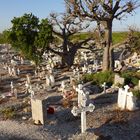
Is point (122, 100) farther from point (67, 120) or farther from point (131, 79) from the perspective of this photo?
point (131, 79)

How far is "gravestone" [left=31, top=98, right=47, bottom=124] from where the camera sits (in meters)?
13.9

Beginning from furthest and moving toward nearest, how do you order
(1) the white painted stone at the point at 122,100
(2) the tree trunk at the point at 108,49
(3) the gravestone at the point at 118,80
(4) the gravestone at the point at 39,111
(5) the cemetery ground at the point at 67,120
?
1. (2) the tree trunk at the point at 108,49
2. (3) the gravestone at the point at 118,80
3. (1) the white painted stone at the point at 122,100
4. (4) the gravestone at the point at 39,111
5. (5) the cemetery ground at the point at 67,120

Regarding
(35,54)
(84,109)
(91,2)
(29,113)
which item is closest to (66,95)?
(29,113)

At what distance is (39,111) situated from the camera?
1395 cm

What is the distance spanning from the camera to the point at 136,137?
12.5 metres

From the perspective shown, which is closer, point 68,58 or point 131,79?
point 131,79

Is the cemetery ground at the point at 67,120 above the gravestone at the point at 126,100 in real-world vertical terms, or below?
below

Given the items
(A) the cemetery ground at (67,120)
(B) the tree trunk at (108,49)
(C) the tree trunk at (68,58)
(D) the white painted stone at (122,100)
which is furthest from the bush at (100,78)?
(C) the tree trunk at (68,58)

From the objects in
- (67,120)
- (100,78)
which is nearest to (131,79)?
(100,78)

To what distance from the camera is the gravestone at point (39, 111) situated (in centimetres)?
1385

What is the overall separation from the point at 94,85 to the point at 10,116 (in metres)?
6.58

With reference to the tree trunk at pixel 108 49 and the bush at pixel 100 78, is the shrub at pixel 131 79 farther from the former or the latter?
the tree trunk at pixel 108 49

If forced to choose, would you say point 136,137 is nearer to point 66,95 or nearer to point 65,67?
point 66,95

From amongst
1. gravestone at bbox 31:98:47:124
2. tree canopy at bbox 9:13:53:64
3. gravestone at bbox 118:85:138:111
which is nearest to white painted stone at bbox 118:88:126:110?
gravestone at bbox 118:85:138:111
